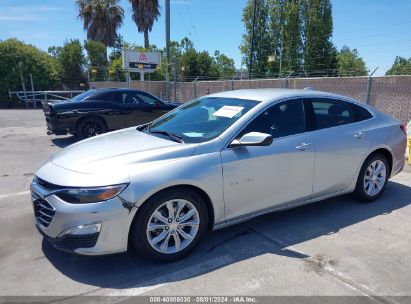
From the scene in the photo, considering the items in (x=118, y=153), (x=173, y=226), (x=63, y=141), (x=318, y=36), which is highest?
(x=318, y=36)

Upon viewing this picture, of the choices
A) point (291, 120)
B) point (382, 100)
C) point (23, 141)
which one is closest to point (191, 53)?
point (382, 100)

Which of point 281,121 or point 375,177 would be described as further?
point 375,177

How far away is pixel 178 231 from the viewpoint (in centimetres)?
369

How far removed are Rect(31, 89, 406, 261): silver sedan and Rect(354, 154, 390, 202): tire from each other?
0.02 meters

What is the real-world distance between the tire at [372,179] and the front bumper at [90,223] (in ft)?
10.7

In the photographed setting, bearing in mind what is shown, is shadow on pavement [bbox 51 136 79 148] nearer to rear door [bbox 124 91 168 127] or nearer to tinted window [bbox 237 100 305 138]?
rear door [bbox 124 91 168 127]

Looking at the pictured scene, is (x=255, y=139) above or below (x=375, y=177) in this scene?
above

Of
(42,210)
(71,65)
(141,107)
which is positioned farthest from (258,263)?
(71,65)

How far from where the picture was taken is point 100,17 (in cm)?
3878

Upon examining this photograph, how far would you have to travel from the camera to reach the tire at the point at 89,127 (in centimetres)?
1007

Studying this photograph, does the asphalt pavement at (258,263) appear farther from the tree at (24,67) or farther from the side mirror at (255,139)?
the tree at (24,67)

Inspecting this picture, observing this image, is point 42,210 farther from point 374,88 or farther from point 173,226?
point 374,88

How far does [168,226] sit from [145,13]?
38687 mm

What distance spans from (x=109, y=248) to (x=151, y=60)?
26112 millimetres
